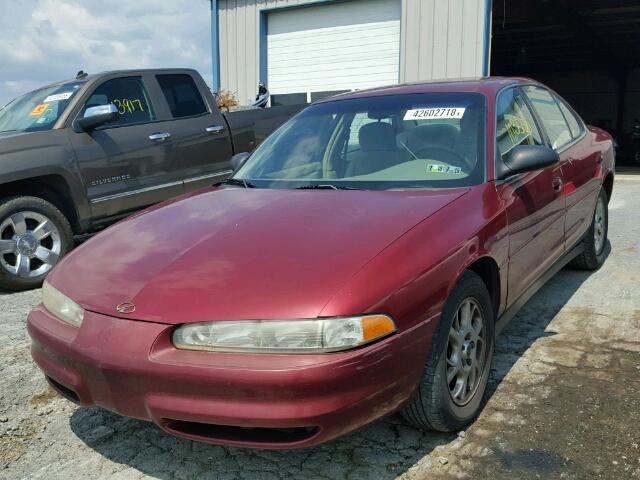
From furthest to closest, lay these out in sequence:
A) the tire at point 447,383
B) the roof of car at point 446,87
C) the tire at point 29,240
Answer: the tire at point 29,240 < the roof of car at point 446,87 < the tire at point 447,383

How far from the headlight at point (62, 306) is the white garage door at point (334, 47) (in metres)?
Result: 9.41

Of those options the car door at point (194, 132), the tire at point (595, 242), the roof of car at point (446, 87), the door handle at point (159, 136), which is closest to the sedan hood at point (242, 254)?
the roof of car at point (446, 87)

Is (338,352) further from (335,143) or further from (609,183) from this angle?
(609,183)

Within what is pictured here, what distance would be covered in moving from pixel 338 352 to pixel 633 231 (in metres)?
5.53

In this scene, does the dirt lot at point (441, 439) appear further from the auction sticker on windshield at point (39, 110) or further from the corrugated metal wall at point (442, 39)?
the corrugated metal wall at point (442, 39)

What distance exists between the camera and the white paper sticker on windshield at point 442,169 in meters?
3.10

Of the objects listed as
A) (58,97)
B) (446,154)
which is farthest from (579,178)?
(58,97)

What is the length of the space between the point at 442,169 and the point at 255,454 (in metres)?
1.64

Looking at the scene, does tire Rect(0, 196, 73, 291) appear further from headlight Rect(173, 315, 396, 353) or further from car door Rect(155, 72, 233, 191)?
headlight Rect(173, 315, 396, 353)

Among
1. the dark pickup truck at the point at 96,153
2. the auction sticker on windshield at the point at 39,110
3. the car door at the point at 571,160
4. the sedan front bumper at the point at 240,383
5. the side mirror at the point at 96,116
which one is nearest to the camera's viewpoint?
the sedan front bumper at the point at 240,383

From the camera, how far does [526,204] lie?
3.23m

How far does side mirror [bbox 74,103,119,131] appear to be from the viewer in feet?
17.6

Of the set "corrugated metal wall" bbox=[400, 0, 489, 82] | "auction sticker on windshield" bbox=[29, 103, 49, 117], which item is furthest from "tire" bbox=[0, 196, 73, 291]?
"corrugated metal wall" bbox=[400, 0, 489, 82]

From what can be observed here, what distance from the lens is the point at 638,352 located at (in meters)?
3.44
